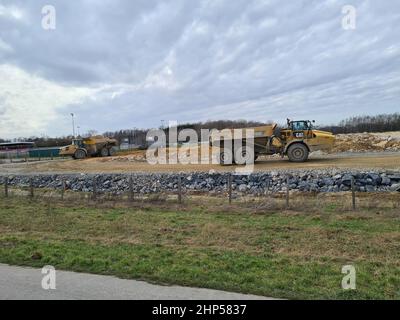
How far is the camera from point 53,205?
13695 millimetres

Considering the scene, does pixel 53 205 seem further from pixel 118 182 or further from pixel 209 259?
pixel 209 259

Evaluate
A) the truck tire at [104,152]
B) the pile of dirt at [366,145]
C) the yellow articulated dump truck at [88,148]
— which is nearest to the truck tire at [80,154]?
the yellow articulated dump truck at [88,148]

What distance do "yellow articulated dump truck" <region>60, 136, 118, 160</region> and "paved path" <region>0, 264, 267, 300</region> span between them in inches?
1403

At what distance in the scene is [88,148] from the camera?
131 feet

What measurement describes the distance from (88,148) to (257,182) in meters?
28.3

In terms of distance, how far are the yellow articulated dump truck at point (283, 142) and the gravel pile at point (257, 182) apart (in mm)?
4954

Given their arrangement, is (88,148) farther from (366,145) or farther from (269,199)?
(269,199)

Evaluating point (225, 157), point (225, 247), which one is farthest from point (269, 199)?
point (225, 157)

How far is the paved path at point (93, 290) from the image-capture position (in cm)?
457

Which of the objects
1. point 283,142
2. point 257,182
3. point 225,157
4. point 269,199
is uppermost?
point 283,142

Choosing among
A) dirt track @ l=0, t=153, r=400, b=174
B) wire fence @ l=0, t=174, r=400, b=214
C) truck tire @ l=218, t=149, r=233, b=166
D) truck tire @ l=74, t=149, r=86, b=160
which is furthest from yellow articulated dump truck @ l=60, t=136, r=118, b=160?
wire fence @ l=0, t=174, r=400, b=214

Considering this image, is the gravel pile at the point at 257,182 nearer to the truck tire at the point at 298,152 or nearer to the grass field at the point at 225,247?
the grass field at the point at 225,247

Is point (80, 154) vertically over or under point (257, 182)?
over

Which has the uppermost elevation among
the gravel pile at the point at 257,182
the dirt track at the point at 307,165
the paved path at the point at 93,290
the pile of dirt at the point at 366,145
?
the pile of dirt at the point at 366,145
